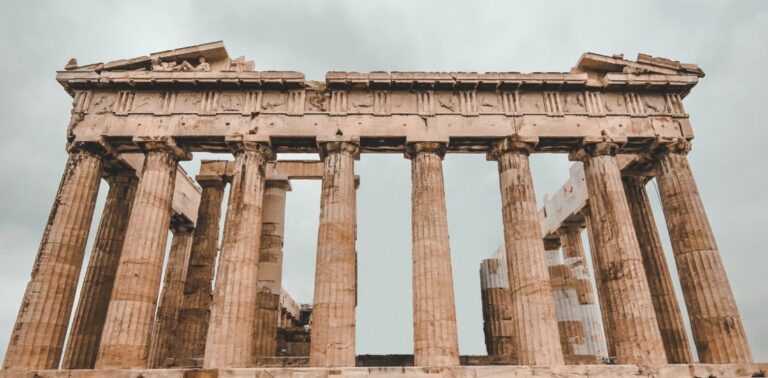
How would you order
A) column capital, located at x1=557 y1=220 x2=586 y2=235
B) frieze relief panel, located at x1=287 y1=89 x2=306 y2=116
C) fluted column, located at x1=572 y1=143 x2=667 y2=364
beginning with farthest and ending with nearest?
column capital, located at x1=557 y1=220 x2=586 y2=235
frieze relief panel, located at x1=287 y1=89 x2=306 y2=116
fluted column, located at x1=572 y1=143 x2=667 y2=364

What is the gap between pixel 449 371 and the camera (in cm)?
1351

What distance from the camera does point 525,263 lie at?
15.5 meters

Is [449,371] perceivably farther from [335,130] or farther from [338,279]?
[335,130]

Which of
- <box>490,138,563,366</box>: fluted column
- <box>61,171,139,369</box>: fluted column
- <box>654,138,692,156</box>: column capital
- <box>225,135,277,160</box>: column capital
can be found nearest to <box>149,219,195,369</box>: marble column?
<box>61,171,139,369</box>: fluted column

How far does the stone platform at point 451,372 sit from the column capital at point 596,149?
23.3ft

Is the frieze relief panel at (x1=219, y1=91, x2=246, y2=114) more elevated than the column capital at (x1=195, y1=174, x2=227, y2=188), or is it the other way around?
the frieze relief panel at (x1=219, y1=91, x2=246, y2=114)

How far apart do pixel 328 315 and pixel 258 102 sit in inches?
312

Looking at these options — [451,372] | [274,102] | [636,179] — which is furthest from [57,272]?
[636,179]

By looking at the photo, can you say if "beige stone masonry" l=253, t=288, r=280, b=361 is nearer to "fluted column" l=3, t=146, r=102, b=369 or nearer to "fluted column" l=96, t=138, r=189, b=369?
"fluted column" l=96, t=138, r=189, b=369

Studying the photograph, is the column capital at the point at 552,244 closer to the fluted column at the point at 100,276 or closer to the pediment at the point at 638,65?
the pediment at the point at 638,65

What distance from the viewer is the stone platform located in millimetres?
13195

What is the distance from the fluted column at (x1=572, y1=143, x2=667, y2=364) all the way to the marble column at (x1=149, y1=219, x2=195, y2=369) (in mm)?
14947

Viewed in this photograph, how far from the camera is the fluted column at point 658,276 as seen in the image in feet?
56.2

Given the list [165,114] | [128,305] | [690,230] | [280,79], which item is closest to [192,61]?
[165,114]
